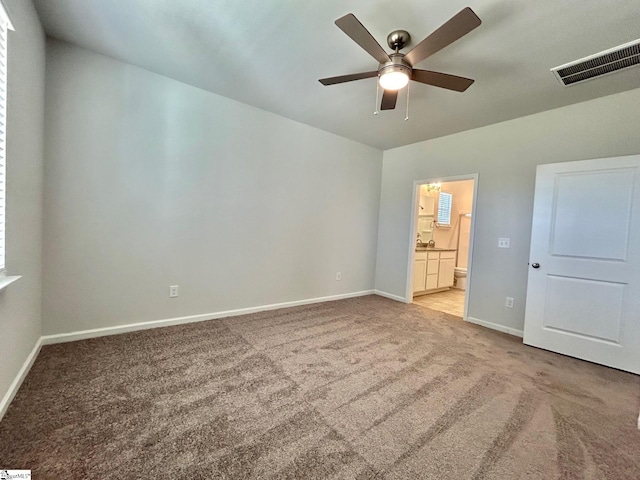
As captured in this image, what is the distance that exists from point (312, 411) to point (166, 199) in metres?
2.44

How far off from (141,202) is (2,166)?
114 cm

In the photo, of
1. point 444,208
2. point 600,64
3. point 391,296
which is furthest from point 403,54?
point 444,208

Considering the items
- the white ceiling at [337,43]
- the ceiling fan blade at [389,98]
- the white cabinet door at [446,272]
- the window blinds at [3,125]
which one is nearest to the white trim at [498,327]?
the white cabinet door at [446,272]

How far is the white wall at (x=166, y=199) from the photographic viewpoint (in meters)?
2.29

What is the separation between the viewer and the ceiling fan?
1.48 m

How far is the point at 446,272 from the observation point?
17.3 feet

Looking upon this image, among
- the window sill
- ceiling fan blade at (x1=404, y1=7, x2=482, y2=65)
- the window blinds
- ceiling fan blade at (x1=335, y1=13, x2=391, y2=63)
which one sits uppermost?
ceiling fan blade at (x1=335, y1=13, x2=391, y2=63)

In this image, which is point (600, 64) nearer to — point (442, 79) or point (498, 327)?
point (442, 79)

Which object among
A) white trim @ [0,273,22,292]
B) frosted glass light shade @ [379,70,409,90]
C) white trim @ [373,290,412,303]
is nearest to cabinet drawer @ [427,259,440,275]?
white trim @ [373,290,412,303]

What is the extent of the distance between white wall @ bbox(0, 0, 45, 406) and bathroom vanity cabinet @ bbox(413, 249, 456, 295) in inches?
176

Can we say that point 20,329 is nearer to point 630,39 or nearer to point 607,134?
point 630,39

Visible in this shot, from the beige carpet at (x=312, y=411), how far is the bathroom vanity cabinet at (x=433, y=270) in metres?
2.04

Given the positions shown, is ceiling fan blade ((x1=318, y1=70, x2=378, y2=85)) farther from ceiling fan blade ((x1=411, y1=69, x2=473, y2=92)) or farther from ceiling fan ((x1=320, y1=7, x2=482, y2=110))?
ceiling fan blade ((x1=411, y1=69, x2=473, y2=92))

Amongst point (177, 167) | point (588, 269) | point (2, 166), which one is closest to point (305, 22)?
point (177, 167)
